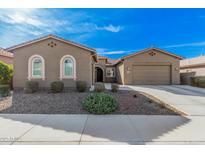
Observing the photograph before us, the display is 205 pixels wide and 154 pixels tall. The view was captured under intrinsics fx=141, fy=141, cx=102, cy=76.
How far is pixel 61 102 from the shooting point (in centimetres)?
806

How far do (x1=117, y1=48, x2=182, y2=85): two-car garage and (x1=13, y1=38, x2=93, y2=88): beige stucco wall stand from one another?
7.17 meters

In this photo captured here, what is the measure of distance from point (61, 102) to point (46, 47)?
20.6ft

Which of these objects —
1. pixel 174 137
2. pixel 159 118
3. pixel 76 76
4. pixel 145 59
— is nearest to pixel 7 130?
pixel 174 137

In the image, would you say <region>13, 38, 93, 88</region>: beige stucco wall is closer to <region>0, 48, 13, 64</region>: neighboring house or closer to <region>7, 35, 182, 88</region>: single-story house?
<region>7, 35, 182, 88</region>: single-story house

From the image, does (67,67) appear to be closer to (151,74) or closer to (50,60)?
(50,60)

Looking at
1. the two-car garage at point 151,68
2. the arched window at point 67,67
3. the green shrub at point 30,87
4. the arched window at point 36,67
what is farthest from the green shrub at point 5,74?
the two-car garage at point 151,68

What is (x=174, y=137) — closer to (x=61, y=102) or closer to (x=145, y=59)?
(x=61, y=102)

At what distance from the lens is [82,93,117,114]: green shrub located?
6.51 metres

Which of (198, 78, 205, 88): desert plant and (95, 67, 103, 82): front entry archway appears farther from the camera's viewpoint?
(95, 67, 103, 82): front entry archway

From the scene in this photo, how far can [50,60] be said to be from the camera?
40.1 ft

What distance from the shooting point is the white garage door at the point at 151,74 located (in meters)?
17.7

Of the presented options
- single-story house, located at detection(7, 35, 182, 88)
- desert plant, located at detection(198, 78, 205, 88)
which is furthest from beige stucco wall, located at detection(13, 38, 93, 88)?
desert plant, located at detection(198, 78, 205, 88)

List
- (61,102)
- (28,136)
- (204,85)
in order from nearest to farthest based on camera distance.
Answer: (28,136) → (61,102) → (204,85)

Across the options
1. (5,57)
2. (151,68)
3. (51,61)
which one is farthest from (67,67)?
(5,57)
